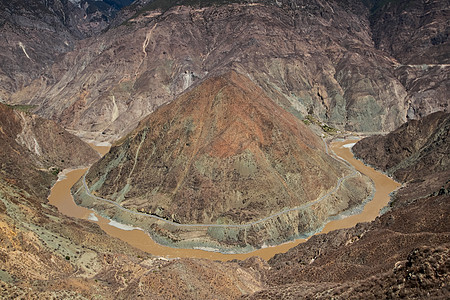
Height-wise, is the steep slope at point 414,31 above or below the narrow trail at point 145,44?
below

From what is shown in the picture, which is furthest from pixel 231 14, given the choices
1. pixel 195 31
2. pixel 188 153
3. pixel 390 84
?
pixel 188 153

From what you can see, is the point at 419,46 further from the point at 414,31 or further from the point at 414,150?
the point at 414,150

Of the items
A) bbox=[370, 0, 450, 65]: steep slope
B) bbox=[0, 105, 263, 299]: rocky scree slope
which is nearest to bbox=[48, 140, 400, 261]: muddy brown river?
bbox=[0, 105, 263, 299]: rocky scree slope

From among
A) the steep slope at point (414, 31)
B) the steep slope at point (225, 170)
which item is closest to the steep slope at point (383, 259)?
the steep slope at point (225, 170)

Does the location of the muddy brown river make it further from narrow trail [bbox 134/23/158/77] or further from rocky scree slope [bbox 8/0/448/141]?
narrow trail [bbox 134/23/158/77]

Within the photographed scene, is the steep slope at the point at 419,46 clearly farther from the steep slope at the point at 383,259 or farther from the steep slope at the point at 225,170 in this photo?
the steep slope at the point at 225,170

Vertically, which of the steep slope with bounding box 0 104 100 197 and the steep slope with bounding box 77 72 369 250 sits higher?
the steep slope with bounding box 0 104 100 197

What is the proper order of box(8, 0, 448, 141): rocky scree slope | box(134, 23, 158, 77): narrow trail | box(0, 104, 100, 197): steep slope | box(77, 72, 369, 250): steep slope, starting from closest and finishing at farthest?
box(77, 72, 369, 250): steep slope < box(0, 104, 100, 197): steep slope < box(8, 0, 448, 141): rocky scree slope < box(134, 23, 158, 77): narrow trail
